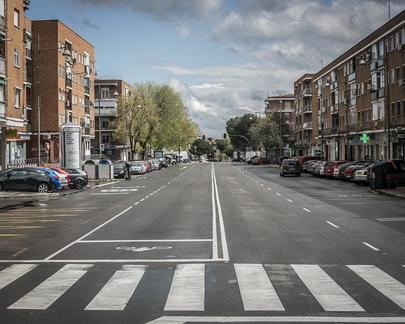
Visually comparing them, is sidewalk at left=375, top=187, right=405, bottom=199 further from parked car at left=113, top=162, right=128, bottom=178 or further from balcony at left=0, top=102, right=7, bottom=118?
parked car at left=113, top=162, right=128, bottom=178

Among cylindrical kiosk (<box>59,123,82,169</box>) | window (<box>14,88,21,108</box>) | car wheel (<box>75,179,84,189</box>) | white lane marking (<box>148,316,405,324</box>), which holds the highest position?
window (<box>14,88,21,108</box>)

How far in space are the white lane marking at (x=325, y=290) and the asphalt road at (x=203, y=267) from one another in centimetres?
2

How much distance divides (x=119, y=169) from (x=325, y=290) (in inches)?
1907

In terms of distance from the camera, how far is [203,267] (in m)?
11.1

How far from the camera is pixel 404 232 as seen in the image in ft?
54.1

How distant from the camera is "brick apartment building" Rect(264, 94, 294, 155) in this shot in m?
115

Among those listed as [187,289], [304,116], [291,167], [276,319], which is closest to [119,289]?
[187,289]

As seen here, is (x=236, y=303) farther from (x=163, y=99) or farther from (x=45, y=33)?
(x=163, y=99)

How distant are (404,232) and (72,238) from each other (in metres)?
8.66

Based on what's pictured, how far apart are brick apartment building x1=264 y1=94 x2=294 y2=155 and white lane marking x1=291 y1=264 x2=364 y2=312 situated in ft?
337

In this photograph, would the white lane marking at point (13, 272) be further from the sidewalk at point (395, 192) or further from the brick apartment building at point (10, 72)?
the brick apartment building at point (10, 72)

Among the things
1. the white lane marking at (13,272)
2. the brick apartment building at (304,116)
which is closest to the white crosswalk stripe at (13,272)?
the white lane marking at (13,272)

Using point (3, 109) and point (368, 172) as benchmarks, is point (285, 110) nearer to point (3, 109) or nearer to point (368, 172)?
point (368, 172)

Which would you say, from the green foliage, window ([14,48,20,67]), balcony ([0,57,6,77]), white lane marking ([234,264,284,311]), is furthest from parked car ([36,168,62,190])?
the green foliage
